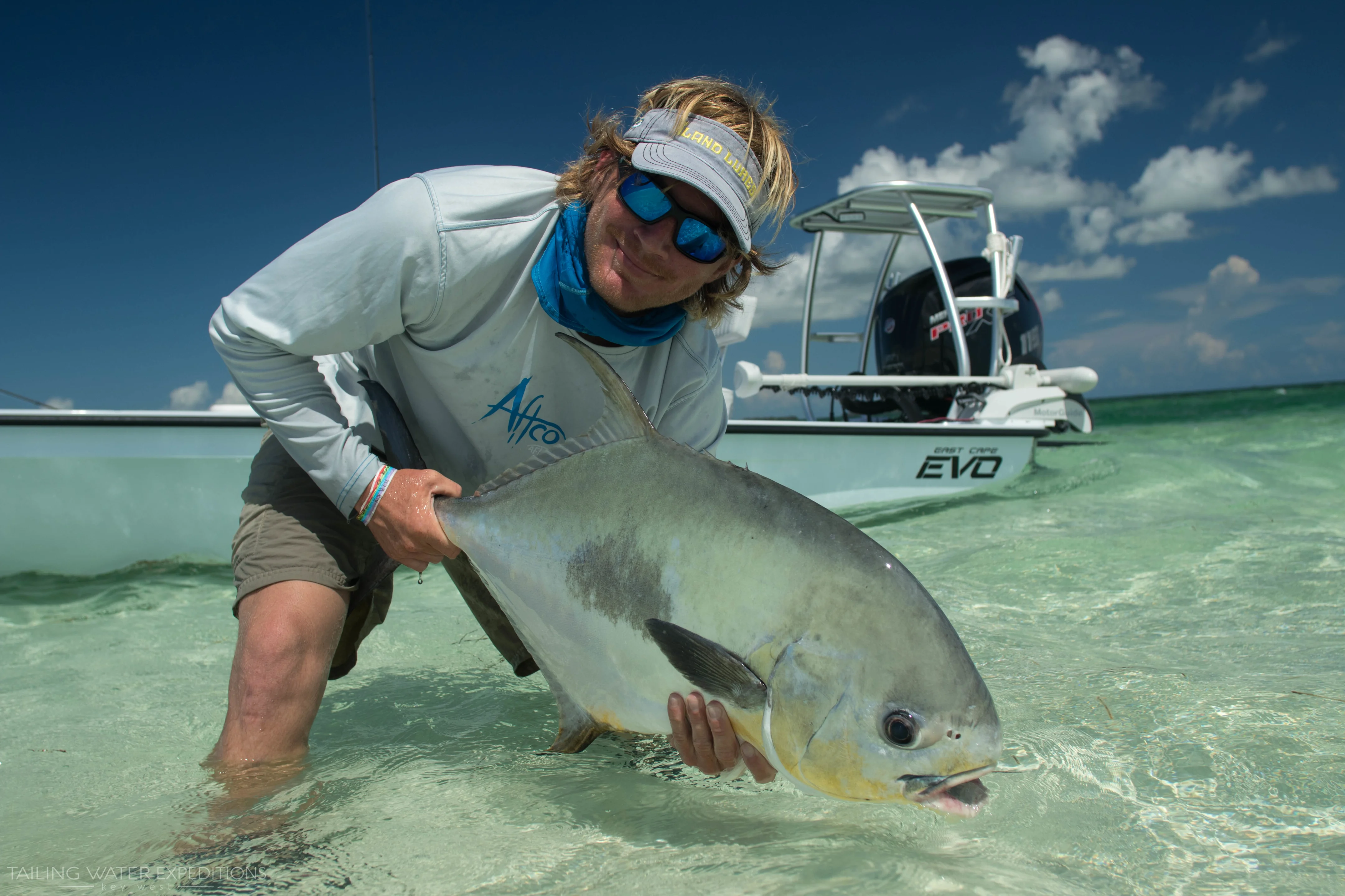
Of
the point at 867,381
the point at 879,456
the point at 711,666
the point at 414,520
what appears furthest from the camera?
the point at 867,381

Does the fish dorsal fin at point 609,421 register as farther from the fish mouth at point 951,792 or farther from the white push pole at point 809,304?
the white push pole at point 809,304

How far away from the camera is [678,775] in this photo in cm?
196

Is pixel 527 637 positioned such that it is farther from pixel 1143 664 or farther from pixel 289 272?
pixel 1143 664

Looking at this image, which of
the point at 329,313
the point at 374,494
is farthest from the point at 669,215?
the point at 374,494

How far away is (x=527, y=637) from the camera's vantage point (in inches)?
68.8

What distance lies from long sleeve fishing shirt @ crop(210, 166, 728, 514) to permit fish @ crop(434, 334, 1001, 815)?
17.7 inches

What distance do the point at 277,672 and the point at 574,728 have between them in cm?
70

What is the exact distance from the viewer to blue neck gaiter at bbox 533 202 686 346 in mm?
1943

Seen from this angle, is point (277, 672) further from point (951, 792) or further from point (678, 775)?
point (951, 792)

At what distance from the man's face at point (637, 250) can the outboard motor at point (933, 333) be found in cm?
689

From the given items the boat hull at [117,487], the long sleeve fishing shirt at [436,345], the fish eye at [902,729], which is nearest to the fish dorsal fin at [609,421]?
the long sleeve fishing shirt at [436,345]

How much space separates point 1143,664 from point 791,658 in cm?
190

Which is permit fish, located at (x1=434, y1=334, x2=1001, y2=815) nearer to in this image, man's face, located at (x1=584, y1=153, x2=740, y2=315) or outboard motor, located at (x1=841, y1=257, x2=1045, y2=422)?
man's face, located at (x1=584, y1=153, x2=740, y2=315)

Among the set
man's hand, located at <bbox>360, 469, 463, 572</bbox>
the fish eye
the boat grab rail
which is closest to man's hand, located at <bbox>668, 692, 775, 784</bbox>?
the fish eye
